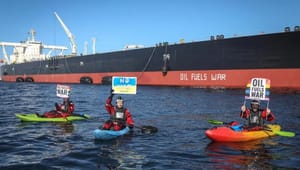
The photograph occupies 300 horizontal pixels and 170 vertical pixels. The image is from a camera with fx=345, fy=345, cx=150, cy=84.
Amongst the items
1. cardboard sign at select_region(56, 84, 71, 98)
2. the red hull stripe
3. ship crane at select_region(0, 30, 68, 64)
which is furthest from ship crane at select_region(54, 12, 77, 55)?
cardboard sign at select_region(56, 84, 71, 98)

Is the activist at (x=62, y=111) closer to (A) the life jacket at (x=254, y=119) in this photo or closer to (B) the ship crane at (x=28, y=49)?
(A) the life jacket at (x=254, y=119)

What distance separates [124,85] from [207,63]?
29926mm

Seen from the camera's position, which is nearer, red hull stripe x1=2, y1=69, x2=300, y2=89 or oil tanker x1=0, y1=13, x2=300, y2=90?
red hull stripe x1=2, y1=69, x2=300, y2=89

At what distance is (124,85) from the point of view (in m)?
14.2

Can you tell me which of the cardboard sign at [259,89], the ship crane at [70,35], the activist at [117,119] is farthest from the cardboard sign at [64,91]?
the ship crane at [70,35]

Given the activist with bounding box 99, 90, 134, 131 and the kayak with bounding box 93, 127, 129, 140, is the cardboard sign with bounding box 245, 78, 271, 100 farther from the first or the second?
the kayak with bounding box 93, 127, 129, 140

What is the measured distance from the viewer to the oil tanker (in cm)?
3612

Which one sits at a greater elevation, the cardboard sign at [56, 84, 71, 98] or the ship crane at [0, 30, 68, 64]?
the ship crane at [0, 30, 68, 64]

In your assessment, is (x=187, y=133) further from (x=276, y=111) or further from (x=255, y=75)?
(x=255, y=75)

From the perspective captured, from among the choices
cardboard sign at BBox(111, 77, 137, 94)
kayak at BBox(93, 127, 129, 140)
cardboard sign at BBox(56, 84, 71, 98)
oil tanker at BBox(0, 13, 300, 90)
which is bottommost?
kayak at BBox(93, 127, 129, 140)

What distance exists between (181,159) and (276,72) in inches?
1151

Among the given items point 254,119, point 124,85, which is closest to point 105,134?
point 124,85

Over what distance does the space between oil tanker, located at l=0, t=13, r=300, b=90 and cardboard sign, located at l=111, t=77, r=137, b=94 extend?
25.4m

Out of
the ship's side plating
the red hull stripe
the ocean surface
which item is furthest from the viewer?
the ship's side plating
